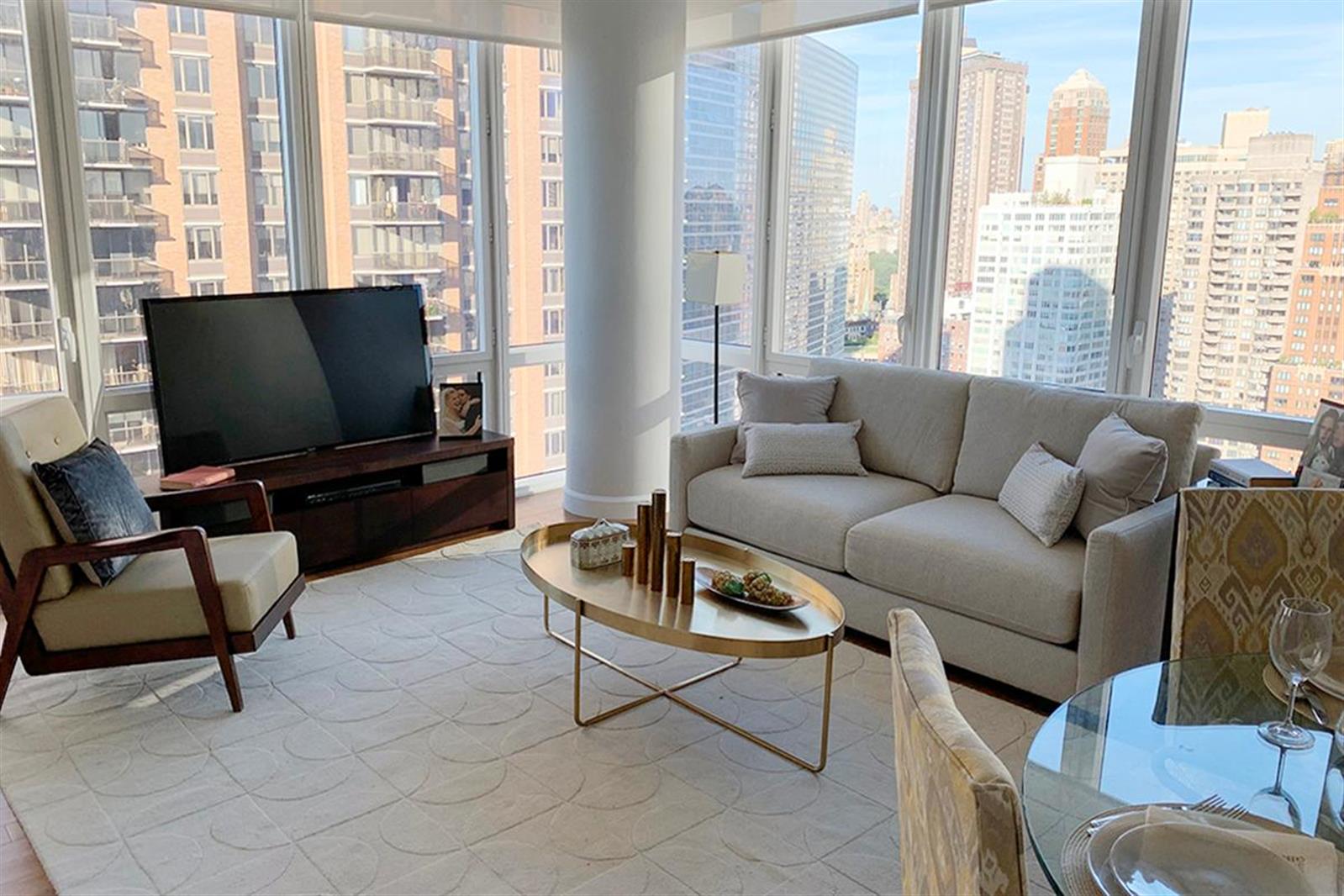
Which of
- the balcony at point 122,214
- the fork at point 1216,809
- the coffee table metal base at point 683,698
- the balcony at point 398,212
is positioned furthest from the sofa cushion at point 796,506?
the balcony at point 122,214

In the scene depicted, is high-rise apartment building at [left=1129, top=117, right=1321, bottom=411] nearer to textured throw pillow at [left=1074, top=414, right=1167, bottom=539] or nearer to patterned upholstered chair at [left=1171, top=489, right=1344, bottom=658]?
textured throw pillow at [left=1074, top=414, right=1167, bottom=539]

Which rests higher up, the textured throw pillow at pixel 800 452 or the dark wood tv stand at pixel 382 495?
the textured throw pillow at pixel 800 452

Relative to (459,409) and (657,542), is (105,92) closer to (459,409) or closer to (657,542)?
(459,409)

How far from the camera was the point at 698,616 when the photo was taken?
3074 millimetres

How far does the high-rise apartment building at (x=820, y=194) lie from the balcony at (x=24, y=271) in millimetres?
3480

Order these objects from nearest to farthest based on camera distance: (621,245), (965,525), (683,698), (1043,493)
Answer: (683,698) → (1043,493) → (965,525) → (621,245)

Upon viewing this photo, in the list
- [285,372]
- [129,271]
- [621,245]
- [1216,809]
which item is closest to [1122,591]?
[1216,809]

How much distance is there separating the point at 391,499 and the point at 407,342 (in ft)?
2.54

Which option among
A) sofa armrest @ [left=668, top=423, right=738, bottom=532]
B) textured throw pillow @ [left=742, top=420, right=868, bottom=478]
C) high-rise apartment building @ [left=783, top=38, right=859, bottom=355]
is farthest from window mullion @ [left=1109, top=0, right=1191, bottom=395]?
sofa armrest @ [left=668, top=423, right=738, bottom=532]

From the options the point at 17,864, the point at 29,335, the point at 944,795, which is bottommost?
the point at 17,864

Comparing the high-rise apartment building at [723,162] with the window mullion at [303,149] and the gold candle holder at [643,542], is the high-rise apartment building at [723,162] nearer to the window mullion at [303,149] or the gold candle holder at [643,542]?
the window mullion at [303,149]

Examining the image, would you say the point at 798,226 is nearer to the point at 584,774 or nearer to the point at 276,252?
the point at 276,252

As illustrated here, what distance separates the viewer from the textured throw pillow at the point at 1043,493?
11.4 ft

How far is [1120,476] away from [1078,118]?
5.69ft
